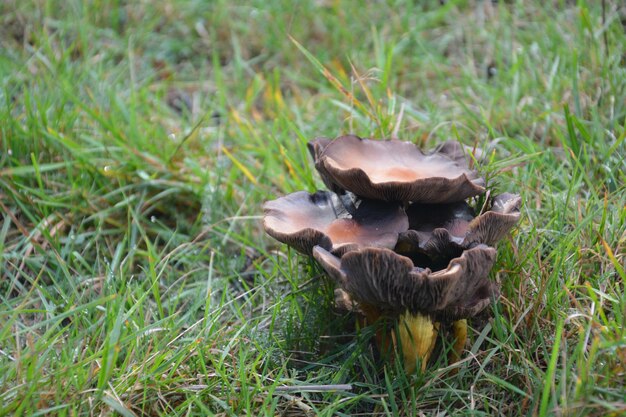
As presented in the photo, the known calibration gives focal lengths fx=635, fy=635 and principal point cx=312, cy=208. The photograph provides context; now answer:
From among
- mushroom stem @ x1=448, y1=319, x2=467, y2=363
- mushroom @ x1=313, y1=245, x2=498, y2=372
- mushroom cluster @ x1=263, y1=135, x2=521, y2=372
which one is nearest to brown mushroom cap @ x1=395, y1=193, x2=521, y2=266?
mushroom cluster @ x1=263, y1=135, x2=521, y2=372

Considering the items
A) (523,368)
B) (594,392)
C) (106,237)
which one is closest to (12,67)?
(106,237)

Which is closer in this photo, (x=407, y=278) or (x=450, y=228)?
(x=407, y=278)

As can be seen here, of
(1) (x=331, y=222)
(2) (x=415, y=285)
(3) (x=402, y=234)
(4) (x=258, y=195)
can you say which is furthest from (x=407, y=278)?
(4) (x=258, y=195)

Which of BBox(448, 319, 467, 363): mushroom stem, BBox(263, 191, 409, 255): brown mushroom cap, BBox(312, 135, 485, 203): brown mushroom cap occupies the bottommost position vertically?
BBox(448, 319, 467, 363): mushroom stem

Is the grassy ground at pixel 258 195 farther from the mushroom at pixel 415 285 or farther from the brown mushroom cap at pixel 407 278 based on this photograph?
the brown mushroom cap at pixel 407 278

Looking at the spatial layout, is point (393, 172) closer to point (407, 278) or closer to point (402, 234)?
point (402, 234)

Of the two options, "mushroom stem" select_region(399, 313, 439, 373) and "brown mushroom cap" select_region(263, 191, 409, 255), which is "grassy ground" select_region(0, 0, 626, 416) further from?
"brown mushroom cap" select_region(263, 191, 409, 255)

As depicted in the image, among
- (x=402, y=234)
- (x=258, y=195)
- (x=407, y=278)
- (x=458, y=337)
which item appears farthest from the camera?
(x=258, y=195)
